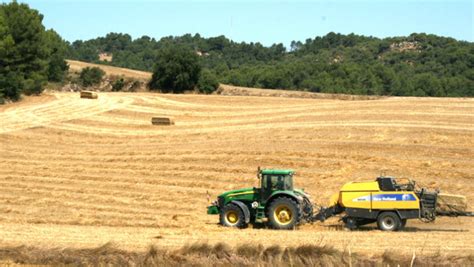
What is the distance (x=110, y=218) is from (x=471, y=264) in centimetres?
1349

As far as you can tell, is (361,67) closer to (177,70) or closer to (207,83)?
(207,83)

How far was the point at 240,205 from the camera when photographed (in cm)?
2202

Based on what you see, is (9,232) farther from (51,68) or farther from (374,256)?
(51,68)

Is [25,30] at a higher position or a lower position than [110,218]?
higher

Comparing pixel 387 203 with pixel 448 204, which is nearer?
pixel 387 203

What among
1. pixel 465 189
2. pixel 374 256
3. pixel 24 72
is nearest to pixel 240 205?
pixel 374 256

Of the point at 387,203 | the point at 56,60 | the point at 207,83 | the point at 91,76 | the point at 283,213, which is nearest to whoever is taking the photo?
the point at 387,203

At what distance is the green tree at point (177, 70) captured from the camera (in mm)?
70625

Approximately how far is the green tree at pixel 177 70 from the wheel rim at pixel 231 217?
48917mm

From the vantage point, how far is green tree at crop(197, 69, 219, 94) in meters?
71.4

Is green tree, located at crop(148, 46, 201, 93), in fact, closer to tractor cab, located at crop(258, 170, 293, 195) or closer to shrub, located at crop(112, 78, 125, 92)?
shrub, located at crop(112, 78, 125, 92)

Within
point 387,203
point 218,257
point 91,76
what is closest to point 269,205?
point 387,203

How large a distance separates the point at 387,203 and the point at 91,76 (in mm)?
65251

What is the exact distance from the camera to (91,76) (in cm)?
8231
